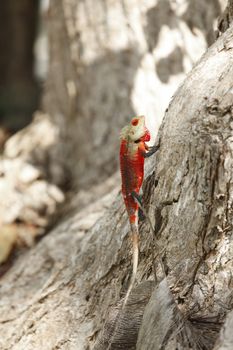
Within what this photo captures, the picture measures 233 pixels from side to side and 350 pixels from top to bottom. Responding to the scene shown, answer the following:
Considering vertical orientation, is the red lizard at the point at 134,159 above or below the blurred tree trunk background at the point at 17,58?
below

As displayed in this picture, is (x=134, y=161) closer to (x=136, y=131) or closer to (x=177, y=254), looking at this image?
(x=136, y=131)

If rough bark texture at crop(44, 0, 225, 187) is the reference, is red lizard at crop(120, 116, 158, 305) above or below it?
below

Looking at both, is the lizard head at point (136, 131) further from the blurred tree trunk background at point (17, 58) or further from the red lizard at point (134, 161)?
the blurred tree trunk background at point (17, 58)

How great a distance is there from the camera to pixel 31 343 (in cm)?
372

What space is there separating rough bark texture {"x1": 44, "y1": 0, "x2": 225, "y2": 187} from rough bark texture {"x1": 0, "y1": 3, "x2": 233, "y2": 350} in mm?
1882

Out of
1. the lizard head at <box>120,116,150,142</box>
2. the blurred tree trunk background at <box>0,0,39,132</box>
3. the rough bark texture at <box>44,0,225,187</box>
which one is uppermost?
the blurred tree trunk background at <box>0,0,39,132</box>

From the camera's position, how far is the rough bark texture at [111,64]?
5727mm

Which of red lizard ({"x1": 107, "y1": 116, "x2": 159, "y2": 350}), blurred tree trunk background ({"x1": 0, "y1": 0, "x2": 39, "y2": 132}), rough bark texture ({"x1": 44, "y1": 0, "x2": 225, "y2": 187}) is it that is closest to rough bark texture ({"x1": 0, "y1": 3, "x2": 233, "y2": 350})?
red lizard ({"x1": 107, "y1": 116, "x2": 159, "y2": 350})

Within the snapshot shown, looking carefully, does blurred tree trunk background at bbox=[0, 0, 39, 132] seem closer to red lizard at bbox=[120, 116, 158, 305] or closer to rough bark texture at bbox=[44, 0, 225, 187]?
rough bark texture at bbox=[44, 0, 225, 187]

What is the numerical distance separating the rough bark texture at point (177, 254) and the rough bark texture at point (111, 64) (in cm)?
188

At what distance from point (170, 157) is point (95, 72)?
3.43 meters

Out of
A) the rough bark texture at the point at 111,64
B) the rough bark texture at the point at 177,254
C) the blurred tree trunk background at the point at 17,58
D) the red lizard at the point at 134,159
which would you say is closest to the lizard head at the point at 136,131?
the red lizard at the point at 134,159

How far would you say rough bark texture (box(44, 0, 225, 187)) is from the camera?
5.73m

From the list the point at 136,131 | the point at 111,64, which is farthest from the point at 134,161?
the point at 111,64
